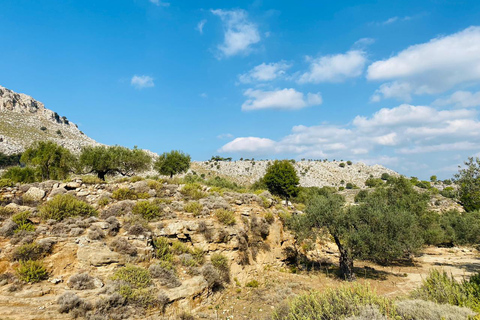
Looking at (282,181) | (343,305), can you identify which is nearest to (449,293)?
(343,305)

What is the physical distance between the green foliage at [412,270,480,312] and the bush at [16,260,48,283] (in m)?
14.8

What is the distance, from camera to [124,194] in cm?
1944

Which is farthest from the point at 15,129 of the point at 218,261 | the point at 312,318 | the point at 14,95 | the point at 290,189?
the point at 312,318

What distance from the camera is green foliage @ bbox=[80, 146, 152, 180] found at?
3089cm

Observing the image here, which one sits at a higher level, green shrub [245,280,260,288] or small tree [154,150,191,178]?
small tree [154,150,191,178]

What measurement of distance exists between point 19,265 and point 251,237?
1456 centimetres

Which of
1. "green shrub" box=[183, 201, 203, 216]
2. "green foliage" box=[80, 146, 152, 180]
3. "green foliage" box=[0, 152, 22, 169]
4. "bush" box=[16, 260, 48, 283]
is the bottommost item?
"bush" box=[16, 260, 48, 283]

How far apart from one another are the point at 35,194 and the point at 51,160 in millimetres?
18097

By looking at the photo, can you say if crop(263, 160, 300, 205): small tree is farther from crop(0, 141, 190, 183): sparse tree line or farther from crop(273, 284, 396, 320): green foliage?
crop(273, 284, 396, 320): green foliage

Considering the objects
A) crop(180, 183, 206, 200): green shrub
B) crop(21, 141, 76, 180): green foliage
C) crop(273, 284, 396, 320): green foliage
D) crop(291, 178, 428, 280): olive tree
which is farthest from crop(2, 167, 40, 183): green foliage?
crop(273, 284, 396, 320): green foliage

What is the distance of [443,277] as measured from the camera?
9023mm

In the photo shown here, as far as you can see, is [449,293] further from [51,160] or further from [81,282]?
[51,160]

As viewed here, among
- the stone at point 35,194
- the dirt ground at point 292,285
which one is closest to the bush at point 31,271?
the dirt ground at point 292,285

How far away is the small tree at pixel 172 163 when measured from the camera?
40725 millimetres
